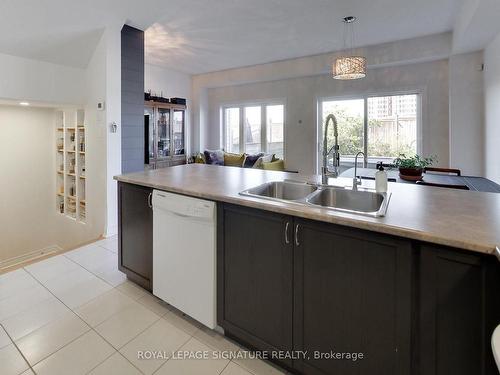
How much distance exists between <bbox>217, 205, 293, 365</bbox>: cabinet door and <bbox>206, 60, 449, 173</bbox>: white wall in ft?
14.5

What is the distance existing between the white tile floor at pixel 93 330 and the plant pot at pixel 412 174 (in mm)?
2510

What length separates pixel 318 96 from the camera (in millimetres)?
5582

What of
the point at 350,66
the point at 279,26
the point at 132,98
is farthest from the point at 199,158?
the point at 350,66

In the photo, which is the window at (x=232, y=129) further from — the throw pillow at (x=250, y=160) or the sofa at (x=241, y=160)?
the throw pillow at (x=250, y=160)

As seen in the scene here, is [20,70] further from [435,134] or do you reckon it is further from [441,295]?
[435,134]

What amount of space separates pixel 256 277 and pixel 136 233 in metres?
1.11

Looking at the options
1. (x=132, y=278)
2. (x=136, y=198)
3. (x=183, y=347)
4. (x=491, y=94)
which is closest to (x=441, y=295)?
(x=183, y=347)

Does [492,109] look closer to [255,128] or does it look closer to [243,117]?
[255,128]

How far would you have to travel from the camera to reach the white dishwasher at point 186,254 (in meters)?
Result: 1.67

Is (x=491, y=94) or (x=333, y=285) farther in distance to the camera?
(x=491, y=94)

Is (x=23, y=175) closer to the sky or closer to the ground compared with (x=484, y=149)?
closer to the ground

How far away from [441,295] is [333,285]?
399mm

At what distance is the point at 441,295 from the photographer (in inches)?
40.8

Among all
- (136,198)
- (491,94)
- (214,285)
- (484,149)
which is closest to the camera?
(214,285)
